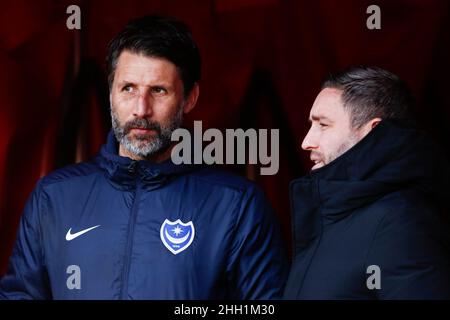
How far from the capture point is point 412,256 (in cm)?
135

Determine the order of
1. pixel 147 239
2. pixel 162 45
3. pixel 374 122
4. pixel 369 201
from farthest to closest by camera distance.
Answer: pixel 162 45 < pixel 147 239 < pixel 374 122 < pixel 369 201

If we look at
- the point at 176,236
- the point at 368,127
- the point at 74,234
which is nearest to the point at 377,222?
the point at 368,127

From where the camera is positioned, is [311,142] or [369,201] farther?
[311,142]

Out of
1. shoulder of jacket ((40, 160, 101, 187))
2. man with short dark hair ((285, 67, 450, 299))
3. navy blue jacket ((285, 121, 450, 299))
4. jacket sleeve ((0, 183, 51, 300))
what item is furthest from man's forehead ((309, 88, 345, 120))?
jacket sleeve ((0, 183, 51, 300))

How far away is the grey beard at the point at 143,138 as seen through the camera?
1.82 meters

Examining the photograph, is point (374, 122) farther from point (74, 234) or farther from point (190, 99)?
point (74, 234)

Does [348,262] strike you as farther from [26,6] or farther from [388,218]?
[26,6]

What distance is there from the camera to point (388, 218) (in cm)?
142

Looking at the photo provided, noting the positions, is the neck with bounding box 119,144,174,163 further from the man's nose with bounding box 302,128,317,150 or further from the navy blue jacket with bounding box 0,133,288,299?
the man's nose with bounding box 302,128,317,150

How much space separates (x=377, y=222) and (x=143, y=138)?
63 cm

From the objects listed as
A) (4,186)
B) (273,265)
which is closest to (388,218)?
(273,265)

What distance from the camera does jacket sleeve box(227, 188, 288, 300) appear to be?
1.76 m

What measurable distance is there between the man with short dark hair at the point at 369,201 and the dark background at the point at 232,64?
791 millimetres

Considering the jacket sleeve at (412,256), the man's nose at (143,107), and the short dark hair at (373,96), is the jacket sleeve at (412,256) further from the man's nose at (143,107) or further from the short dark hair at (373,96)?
the man's nose at (143,107)
